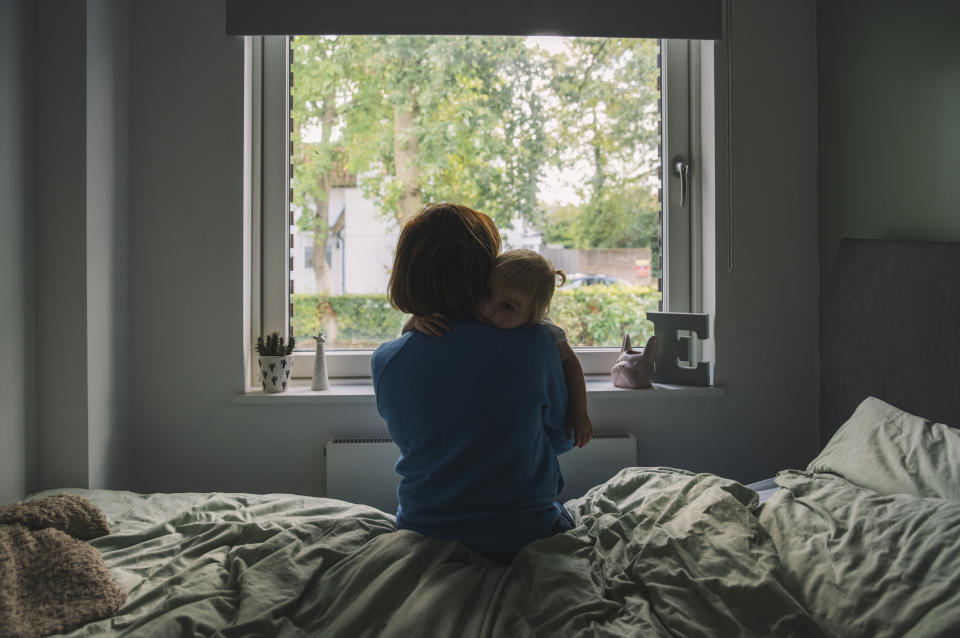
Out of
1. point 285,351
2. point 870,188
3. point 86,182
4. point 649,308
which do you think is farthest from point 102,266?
point 870,188

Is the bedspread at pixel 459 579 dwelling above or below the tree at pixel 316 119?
below

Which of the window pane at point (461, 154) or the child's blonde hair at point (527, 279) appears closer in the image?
the child's blonde hair at point (527, 279)

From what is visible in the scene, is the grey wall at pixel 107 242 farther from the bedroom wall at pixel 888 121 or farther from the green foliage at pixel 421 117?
the bedroom wall at pixel 888 121

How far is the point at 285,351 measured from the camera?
222 centimetres

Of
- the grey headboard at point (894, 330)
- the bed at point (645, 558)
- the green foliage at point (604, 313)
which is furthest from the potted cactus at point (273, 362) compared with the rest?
the grey headboard at point (894, 330)

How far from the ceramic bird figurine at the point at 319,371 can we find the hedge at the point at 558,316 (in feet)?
0.49

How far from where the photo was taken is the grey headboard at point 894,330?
1.63 m

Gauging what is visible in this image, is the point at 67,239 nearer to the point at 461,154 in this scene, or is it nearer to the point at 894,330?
the point at 461,154

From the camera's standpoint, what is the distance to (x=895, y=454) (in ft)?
4.93

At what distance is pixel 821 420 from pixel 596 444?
28.9 inches

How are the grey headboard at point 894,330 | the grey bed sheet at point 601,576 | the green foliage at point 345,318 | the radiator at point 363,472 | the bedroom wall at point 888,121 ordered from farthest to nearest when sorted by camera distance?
the green foliage at point 345,318 < the radiator at point 363,472 < the bedroom wall at point 888,121 < the grey headboard at point 894,330 < the grey bed sheet at point 601,576

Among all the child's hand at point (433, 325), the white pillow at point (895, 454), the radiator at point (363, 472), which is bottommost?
the radiator at point (363, 472)

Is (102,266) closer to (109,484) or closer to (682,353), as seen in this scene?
(109,484)

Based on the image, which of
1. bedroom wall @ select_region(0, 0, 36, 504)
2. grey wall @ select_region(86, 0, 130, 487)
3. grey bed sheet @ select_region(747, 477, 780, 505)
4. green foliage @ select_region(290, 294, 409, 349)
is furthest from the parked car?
bedroom wall @ select_region(0, 0, 36, 504)
